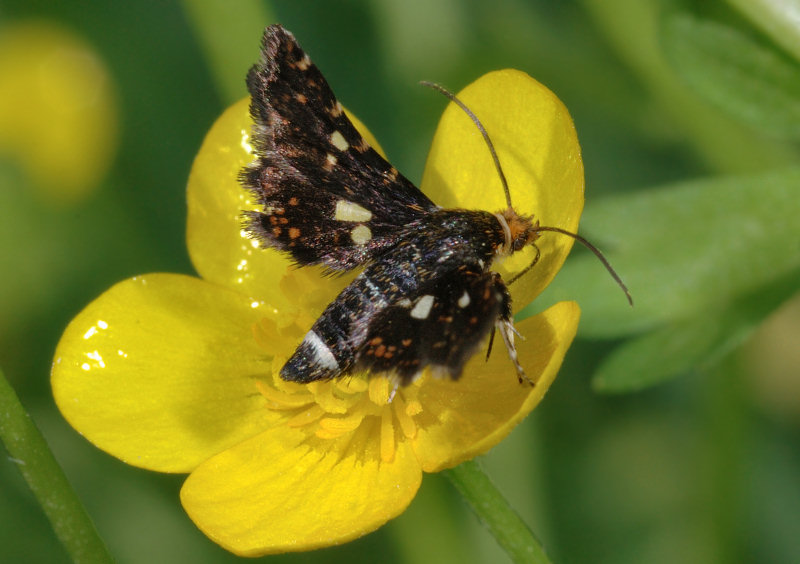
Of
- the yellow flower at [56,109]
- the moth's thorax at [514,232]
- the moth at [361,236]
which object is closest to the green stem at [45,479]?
the moth at [361,236]

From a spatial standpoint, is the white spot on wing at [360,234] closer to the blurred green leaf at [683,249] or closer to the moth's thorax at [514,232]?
the moth's thorax at [514,232]

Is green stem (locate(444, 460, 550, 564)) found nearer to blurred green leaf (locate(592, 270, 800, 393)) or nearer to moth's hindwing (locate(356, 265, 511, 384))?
moth's hindwing (locate(356, 265, 511, 384))

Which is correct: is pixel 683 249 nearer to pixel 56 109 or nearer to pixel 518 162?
pixel 518 162

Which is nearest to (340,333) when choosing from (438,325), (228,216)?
(438,325)

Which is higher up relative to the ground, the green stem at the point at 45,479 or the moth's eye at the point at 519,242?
the green stem at the point at 45,479

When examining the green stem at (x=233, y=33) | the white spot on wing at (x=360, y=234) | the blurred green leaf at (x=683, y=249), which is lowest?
the blurred green leaf at (x=683, y=249)

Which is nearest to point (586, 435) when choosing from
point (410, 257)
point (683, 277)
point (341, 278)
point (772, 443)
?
point (772, 443)

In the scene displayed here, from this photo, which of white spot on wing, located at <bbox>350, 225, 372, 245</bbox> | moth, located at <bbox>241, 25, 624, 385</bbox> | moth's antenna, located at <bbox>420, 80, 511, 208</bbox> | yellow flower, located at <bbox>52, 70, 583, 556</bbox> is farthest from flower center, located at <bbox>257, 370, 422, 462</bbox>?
moth's antenna, located at <bbox>420, 80, 511, 208</bbox>
